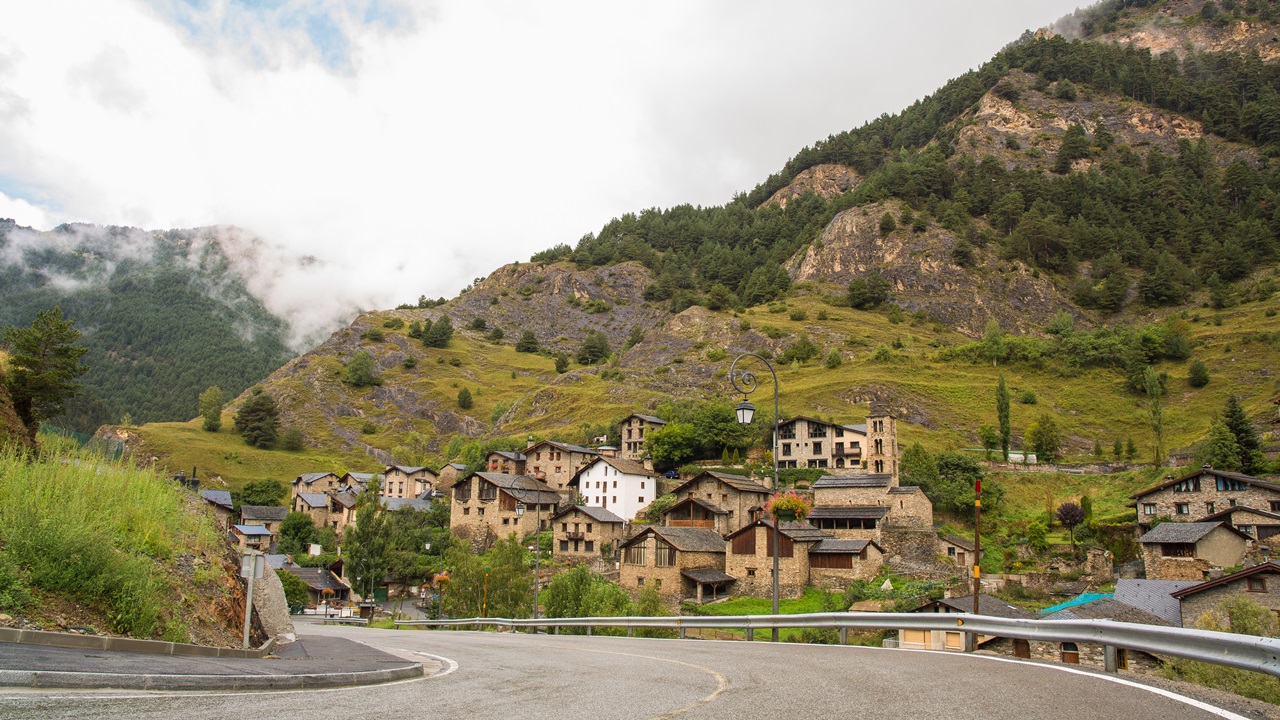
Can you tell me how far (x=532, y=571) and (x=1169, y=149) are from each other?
197 metres

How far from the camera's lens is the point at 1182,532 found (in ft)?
150

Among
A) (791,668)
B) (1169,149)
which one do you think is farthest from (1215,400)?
(1169,149)

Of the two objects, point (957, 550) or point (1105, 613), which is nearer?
point (1105, 613)

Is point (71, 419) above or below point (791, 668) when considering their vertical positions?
above

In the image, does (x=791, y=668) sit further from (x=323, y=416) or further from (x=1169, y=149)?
(x=1169, y=149)

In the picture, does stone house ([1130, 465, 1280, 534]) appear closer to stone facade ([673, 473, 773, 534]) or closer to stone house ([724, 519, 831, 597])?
stone house ([724, 519, 831, 597])

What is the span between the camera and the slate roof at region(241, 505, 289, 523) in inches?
3204

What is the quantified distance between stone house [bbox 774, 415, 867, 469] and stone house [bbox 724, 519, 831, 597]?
69.9ft

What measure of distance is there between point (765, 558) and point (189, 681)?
1833 inches

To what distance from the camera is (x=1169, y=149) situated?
178750mm

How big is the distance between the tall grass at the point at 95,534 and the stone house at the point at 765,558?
136ft

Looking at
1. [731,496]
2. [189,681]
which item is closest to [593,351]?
[731,496]

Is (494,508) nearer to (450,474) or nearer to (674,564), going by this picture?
(450,474)

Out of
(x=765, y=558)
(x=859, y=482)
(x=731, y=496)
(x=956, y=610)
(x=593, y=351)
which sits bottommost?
(x=956, y=610)
